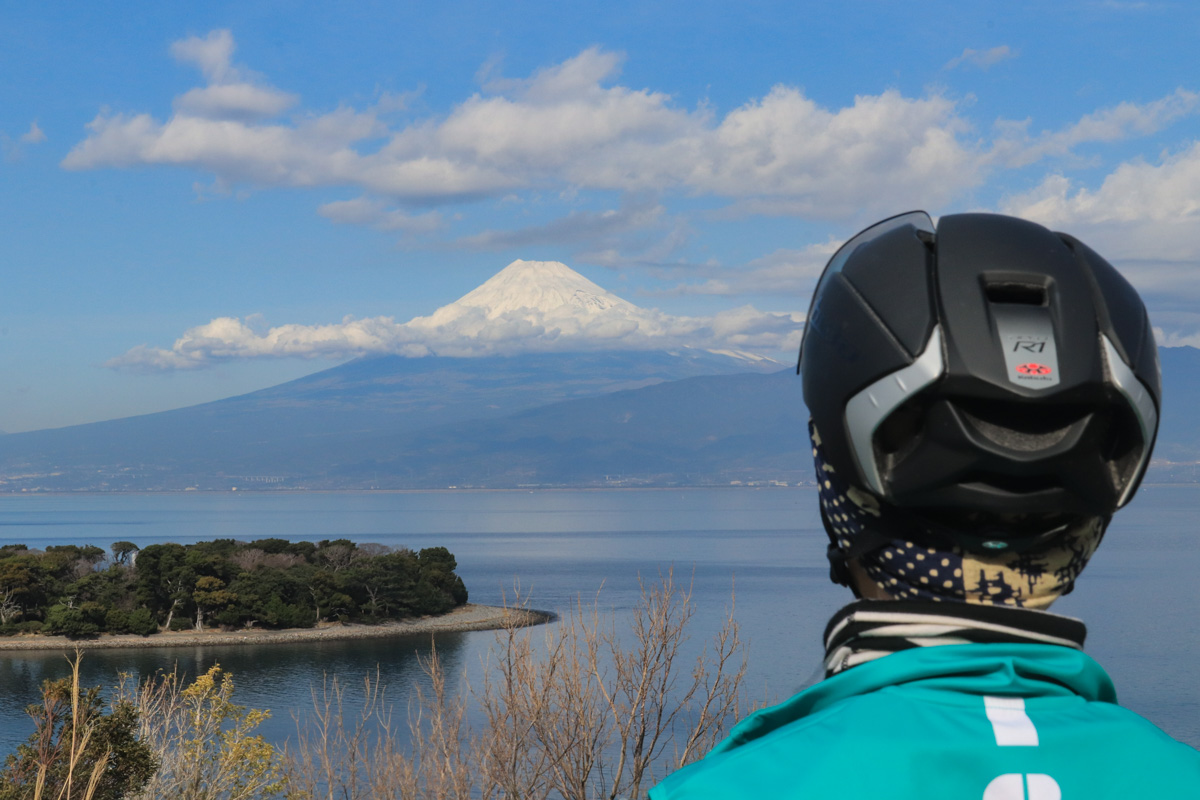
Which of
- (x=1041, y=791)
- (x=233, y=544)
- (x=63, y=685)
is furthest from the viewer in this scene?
(x=233, y=544)

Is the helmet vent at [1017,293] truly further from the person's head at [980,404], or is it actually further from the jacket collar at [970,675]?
the jacket collar at [970,675]

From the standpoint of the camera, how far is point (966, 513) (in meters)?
1.48

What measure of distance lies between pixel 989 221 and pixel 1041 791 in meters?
0.77

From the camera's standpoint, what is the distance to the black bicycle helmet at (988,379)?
1405 millimetres

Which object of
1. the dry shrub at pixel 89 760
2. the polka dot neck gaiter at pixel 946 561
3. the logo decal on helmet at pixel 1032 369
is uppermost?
the logo decal on helmet at pixel 1032 369

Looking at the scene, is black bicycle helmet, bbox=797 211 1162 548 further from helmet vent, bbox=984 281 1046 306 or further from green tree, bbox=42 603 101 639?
green tree, bbox=42 603 101 639

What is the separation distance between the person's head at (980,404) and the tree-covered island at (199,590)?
68.4 m

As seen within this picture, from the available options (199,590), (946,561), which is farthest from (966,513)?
(199,590)

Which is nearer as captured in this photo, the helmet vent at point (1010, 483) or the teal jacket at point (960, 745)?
the teal jacket at point (960, 745)

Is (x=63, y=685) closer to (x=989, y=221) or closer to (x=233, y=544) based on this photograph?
(x=989, y=221)

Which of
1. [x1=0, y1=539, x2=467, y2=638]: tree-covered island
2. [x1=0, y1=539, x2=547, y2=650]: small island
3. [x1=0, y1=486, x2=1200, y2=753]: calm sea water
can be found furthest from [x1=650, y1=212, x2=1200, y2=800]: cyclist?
[x1=0, y1=539, x2=467, y2=638]: tree-covered island

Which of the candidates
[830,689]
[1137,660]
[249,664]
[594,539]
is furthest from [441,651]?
[594,539]

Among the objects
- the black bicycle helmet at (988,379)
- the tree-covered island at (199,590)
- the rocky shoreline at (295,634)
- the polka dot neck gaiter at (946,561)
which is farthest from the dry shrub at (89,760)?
the tree-covered island at (199,590)

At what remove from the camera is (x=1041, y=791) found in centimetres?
125
